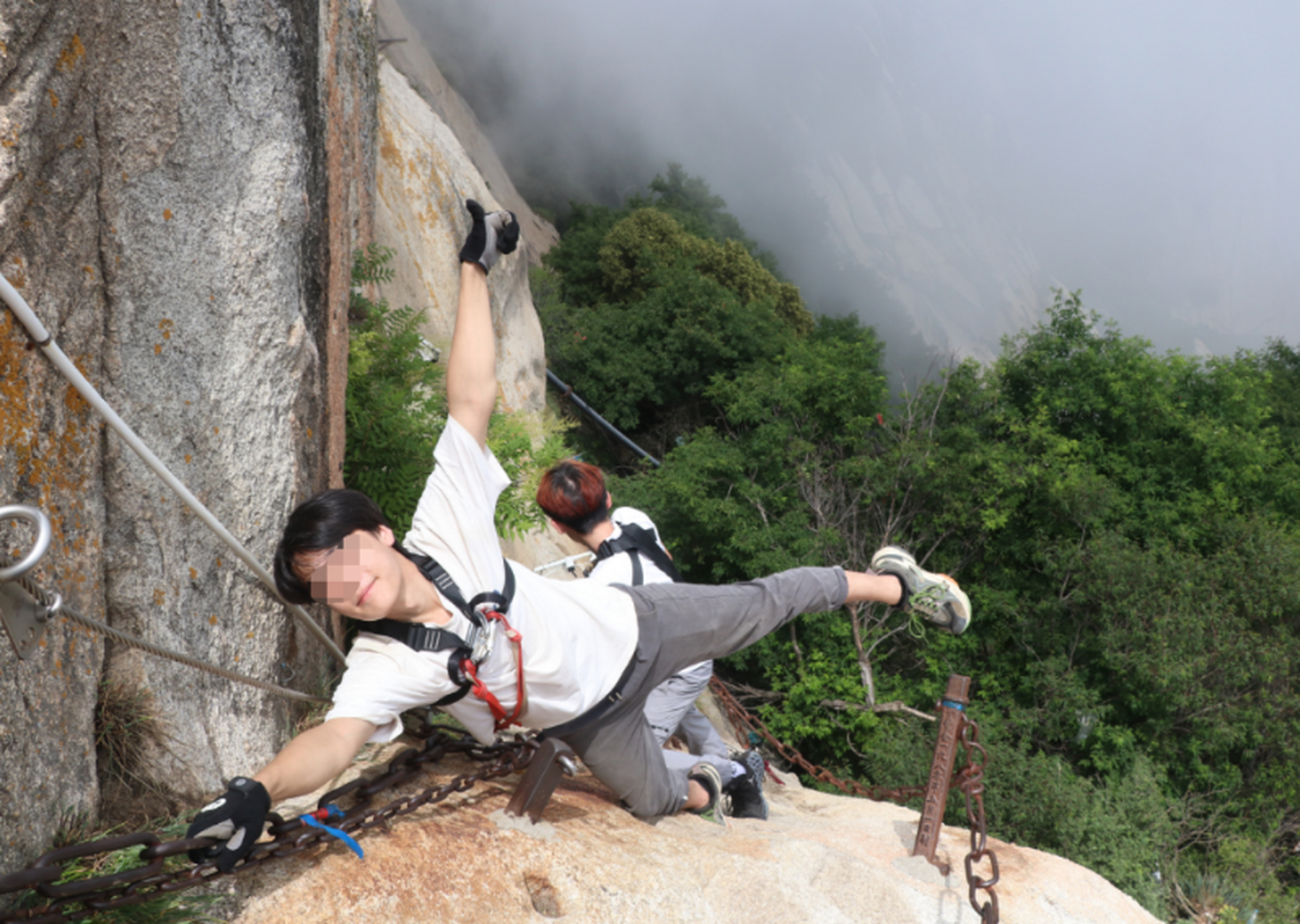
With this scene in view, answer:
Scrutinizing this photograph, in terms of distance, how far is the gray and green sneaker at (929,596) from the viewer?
140 inches

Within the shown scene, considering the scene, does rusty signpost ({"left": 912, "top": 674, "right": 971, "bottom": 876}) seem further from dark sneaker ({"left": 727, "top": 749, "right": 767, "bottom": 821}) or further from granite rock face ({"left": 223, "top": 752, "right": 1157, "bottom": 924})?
Result: dark sneaker ({"left": 727, "top": 749, "right": 767, "bottom": 821})

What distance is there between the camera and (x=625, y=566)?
3311 mm

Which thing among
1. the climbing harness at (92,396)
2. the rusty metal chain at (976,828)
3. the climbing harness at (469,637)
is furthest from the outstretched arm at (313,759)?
the rusty metal chain at (976,828)

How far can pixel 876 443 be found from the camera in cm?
1591

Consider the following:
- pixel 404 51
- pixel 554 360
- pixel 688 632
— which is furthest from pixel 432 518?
pixel 404 51

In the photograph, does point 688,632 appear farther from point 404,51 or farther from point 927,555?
point 404,51

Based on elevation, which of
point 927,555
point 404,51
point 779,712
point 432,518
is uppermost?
point 404,51

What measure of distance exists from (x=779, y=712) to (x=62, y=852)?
13.3 meters

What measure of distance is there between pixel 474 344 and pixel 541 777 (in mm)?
1348

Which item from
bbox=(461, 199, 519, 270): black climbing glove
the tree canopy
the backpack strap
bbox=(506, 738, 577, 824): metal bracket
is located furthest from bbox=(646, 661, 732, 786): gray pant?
the tree canopy

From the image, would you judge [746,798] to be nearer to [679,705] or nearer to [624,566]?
[679,705]

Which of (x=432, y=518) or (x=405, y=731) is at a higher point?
(x=432, y=518)

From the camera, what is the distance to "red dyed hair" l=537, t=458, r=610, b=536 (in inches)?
138

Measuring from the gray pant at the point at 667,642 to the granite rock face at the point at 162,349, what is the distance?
1242mm
